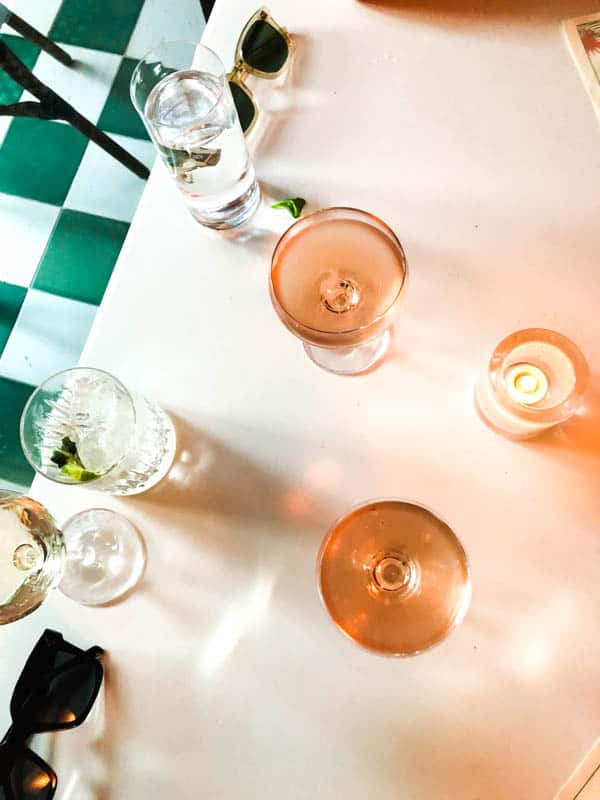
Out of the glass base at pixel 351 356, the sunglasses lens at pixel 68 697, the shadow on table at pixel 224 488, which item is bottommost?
the sunglasses lens at pixel 68 697

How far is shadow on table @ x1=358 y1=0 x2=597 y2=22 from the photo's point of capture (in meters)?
0.71

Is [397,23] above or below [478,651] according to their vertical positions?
above

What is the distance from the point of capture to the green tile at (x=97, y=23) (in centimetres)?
154

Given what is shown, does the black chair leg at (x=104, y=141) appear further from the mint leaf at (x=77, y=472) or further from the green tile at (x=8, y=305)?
the mint leaf at (x=77, y=472)

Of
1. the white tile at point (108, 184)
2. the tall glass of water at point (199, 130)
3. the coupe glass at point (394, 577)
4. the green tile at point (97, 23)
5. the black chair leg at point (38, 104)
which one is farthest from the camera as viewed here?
the green tile at point (97, 23)

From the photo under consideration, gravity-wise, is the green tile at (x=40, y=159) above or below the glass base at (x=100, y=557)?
above

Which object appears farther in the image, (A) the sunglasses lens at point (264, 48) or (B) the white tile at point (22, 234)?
(B) the white tile at point (22, 234)

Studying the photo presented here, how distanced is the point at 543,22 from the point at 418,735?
76 centimetres

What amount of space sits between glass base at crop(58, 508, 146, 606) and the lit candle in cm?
41

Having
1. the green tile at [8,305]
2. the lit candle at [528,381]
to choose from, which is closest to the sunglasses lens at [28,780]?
the lit candle at [528,381]

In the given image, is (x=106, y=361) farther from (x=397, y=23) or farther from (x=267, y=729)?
(x=397, y=23)

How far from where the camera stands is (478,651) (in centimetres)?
59

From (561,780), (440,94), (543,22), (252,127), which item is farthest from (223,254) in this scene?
(561,780)

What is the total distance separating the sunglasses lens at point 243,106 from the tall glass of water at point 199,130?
A: 50 mm
